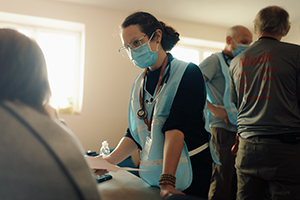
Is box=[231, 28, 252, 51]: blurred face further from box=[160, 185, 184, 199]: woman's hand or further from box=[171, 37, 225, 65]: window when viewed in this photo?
box=[171, 37, 225, 65]: window

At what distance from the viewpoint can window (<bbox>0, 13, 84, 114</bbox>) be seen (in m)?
4.14

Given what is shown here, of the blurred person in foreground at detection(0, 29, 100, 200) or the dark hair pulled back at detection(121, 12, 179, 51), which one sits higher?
the dark hair pulled back at detection(121, 12, 179, 51)

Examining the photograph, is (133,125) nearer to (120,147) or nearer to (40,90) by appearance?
(120,147)

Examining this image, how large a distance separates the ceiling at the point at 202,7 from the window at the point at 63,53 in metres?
0.59

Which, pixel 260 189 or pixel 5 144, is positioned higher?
pixel 5 144

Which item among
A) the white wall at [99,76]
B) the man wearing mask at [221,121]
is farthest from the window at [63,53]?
the man wearing mask at [221,121]

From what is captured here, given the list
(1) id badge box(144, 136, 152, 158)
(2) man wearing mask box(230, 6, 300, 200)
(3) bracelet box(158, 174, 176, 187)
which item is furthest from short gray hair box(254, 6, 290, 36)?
(3) bracelet box(158, 174, 176, 187)

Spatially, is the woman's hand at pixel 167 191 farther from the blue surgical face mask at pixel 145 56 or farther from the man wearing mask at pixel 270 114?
the man wearing mask at pixel 270 114

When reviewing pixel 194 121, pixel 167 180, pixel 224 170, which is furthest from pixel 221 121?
pixel 167 180

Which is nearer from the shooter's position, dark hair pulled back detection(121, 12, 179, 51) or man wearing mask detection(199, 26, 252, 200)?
dark hair pulled back detection(121, 12, 179, 51)

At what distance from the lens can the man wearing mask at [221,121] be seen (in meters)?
2.11

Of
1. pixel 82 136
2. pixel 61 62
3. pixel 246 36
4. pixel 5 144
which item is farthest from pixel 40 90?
pixel 61 62

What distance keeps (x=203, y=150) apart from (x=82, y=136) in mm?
3321

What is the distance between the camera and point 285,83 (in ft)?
4.50
